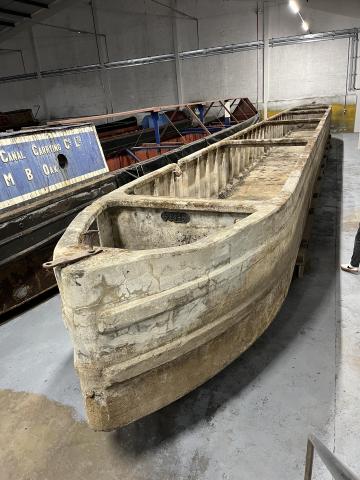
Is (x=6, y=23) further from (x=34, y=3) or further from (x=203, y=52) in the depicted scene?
(x=203, y=52)

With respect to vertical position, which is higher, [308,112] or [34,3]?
[34,3]

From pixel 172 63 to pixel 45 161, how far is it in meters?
14.9

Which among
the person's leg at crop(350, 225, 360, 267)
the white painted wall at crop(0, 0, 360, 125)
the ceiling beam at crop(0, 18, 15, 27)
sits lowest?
the person's leg at crop(350, 225, 360, 267)

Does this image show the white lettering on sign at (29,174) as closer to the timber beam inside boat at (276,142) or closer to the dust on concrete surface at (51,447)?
the dust on concrete surface at (51,447)

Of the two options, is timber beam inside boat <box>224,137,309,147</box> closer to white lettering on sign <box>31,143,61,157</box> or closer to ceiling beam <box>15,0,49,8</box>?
white lettering on sign <box>31,143,61,157</box>

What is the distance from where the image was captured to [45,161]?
4172mm

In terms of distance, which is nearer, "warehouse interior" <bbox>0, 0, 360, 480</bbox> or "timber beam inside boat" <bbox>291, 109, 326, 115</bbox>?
"warehouse interior" <bbox>0, 0, 360, 480</bbox>

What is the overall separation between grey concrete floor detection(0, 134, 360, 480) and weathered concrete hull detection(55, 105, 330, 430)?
0.28m

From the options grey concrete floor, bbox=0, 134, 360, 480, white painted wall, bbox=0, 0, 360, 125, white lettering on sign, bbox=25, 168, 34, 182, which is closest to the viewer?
grey concrete floor, bbox=0, 134, 360, 480

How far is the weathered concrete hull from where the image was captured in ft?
5.79

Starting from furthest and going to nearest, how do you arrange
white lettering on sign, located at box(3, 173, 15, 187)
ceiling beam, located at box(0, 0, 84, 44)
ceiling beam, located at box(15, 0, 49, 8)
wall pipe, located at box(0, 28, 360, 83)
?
ceiling beam, located at box(0, 0, 84, 44) → wall pipe, located at box(0, 28, 360, 83) → ceiling beam, located at box(15, 0, 49, 8) → white lettering on sign, located at box(3, 173, 15, 187)

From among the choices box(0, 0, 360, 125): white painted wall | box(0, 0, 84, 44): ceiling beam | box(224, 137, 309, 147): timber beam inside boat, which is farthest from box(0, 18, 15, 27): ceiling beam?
box(224, 137, 309, 147): timber beam inside boat

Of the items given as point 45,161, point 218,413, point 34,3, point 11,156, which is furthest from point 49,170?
point 34,3

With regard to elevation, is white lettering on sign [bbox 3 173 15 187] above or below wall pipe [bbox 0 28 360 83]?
below
